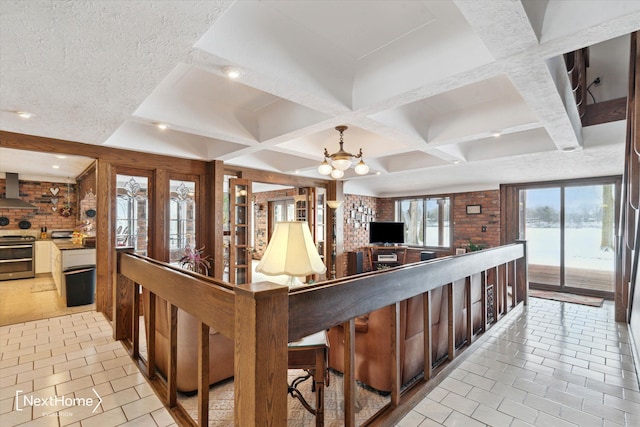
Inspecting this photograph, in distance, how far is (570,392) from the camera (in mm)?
→ 2146

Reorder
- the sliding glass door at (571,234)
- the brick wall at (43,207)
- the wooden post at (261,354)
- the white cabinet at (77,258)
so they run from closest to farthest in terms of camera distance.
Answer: the wooden post at (261,354), the white cabinet at (77,258), the sliding glass door at (571,234), the brick wall at (43,207)

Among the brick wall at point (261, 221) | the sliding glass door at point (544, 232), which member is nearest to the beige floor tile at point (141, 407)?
the sliding glass door at point (544, 232)

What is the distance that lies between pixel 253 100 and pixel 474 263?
2.72 m

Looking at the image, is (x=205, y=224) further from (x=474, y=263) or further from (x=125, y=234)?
(x=474, y=263)

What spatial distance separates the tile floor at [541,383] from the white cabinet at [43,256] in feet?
25.1

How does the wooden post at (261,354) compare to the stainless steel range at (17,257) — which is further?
the stainless steel range at (17,257)

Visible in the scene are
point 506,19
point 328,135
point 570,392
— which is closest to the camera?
point 506,19

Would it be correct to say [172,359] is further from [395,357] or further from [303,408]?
[395,357]

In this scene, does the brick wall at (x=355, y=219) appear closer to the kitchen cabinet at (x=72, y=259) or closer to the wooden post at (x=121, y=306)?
the wooden post at (x=121, y=306)

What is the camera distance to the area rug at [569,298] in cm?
465

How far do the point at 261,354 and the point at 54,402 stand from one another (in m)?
1.90

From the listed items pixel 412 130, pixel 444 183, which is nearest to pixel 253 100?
pixel 412 130

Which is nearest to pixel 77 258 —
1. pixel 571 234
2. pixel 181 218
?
pixel 181 218

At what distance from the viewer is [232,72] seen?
177 centimetres
